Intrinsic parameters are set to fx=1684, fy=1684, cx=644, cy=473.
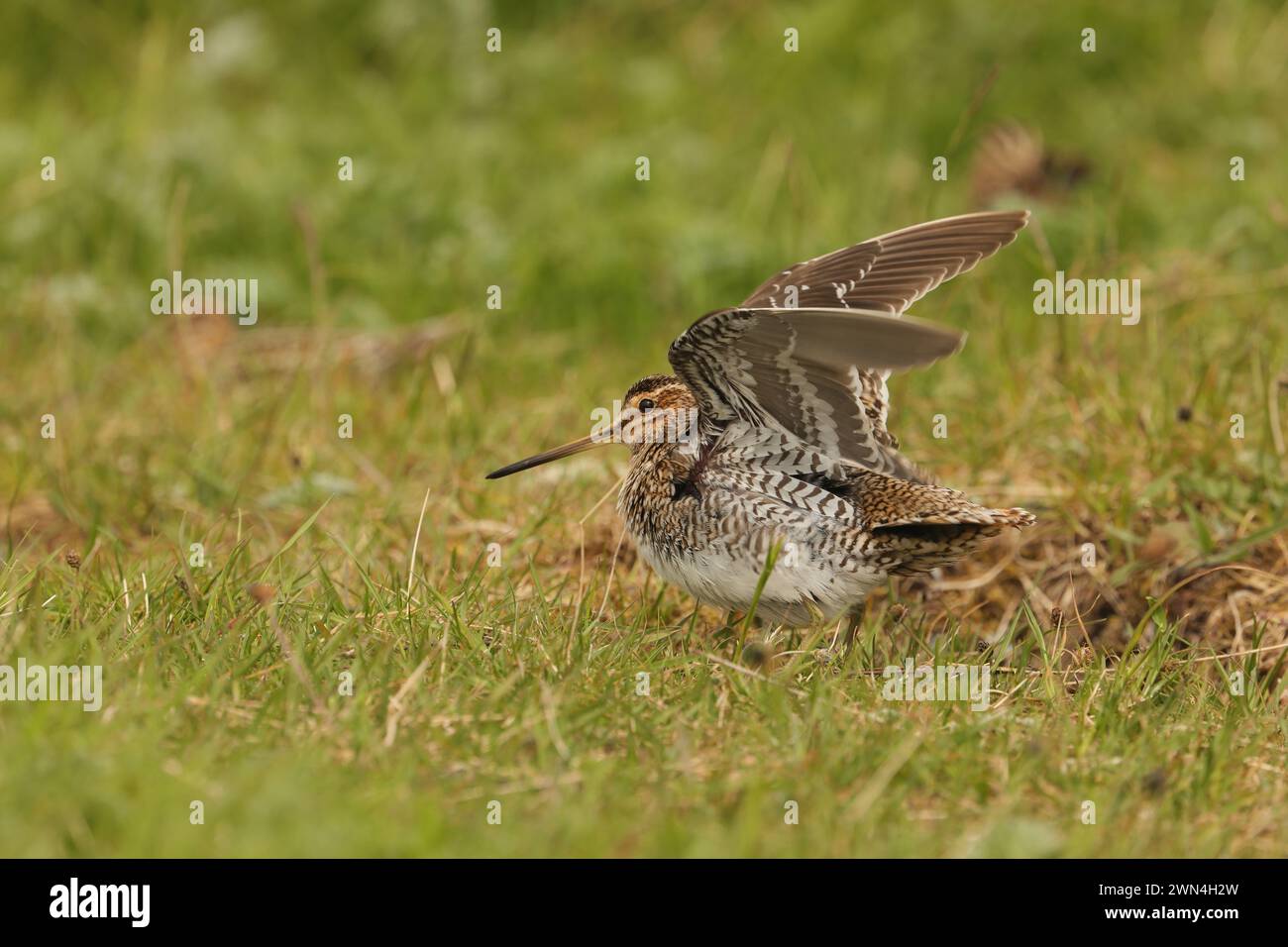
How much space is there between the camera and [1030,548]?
5.90 m

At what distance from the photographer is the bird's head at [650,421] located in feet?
17.6

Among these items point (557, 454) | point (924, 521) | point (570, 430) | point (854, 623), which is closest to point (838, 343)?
point (924, 521)

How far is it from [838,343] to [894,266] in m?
1.29

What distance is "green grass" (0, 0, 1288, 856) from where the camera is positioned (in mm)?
3814

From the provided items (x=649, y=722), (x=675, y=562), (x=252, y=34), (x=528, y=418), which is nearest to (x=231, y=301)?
(x=528, y=418)

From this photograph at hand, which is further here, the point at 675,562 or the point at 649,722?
the point at 675,562

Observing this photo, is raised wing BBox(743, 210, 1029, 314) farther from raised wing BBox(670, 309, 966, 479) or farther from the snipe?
raised wing BBox(670, 309, 966, 479)

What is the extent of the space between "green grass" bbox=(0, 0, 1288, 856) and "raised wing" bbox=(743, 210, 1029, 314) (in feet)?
3.06

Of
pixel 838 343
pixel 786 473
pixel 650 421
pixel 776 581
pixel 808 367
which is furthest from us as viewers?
pixel 650 421

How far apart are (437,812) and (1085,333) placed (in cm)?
400

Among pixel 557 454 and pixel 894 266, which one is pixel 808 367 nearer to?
pixel 894 266

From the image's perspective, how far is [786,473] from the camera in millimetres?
5145

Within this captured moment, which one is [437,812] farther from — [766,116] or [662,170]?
[766,116]

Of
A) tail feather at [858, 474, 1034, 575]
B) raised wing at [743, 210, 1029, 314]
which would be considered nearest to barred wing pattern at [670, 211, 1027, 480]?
raised wing at [743, 210, 1029, 314]
